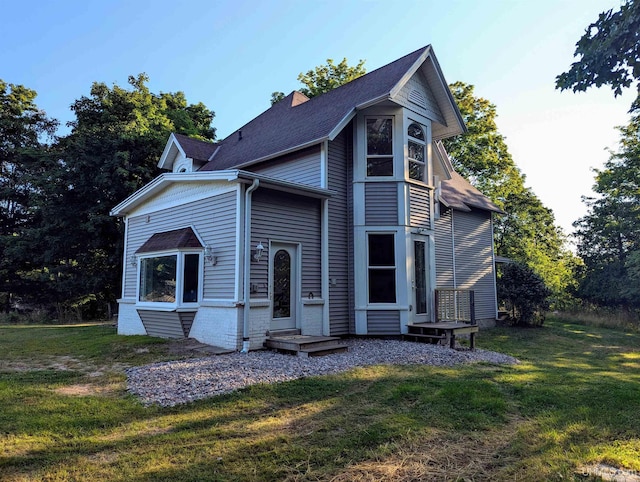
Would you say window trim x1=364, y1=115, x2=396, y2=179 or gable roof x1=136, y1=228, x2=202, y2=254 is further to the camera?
window trim x1=364, y1=115, x2=396, y2=179

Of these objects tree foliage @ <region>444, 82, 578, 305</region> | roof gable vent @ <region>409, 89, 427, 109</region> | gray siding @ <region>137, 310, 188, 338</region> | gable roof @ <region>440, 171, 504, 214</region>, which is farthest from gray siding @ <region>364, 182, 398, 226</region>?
tree foliage @ <region>444, 82, 578, 305</region>

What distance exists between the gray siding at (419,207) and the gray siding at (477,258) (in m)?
4.28

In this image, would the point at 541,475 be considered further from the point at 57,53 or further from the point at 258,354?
the point at 57,53

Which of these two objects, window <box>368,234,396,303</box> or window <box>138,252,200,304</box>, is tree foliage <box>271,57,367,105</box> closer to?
window <box>368,234,396,303</box>

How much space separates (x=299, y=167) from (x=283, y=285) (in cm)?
343

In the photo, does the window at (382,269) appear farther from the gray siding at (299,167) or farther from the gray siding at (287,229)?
the gray siding at (299,167)

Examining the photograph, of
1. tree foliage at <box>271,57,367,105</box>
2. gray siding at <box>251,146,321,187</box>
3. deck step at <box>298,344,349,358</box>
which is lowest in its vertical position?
deck step at <box>298,344,349,358</box>

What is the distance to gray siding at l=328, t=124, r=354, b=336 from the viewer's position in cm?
1056

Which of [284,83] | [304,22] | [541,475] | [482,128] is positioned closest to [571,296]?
[482,128]

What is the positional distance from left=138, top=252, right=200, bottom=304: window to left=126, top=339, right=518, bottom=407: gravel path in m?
2.26

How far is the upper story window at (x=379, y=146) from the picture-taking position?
1103cm

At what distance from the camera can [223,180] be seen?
9.14 metres

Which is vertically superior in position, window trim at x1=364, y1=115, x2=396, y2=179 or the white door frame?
window trim at x1=364, y1=115, x2=396, y2=179

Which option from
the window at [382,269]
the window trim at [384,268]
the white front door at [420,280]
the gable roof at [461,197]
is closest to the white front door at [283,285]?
the window trim at [384,268]
